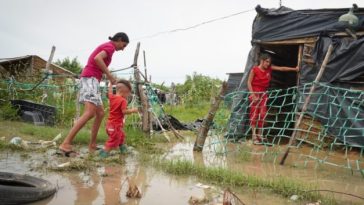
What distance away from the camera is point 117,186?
3.80 metres

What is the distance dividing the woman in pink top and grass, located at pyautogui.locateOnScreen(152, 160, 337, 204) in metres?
1.34

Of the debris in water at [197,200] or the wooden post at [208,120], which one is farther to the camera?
the wooden post at [208,120]

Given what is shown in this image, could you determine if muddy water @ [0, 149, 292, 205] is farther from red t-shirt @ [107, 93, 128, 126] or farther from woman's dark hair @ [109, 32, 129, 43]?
woman's dark hair @ [109, 32, 129, 43]

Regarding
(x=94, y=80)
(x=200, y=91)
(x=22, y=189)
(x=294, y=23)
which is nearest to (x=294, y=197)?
(x=22, y=189)

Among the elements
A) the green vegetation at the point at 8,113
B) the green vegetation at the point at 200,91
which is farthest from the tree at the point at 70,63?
the green vegetation at the point at 8,113

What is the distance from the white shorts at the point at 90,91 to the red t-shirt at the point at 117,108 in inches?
13.9

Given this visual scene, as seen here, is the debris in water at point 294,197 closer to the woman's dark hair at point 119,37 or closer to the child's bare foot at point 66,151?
the child's bare foot at point 66,151

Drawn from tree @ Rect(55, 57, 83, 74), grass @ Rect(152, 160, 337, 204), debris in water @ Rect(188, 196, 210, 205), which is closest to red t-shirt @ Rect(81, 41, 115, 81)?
grass @ Rect(152, 160, 337, 204)

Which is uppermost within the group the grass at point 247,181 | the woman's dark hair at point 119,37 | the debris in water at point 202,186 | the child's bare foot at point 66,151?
the woman's dark hair at point 119,37

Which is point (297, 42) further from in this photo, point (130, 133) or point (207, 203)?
point (207, 203)

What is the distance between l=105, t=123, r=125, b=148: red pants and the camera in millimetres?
5633

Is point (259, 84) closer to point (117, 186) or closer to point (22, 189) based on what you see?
point (117, 186)

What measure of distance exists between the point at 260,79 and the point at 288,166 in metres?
2.59

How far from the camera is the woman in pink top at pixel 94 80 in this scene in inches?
208
